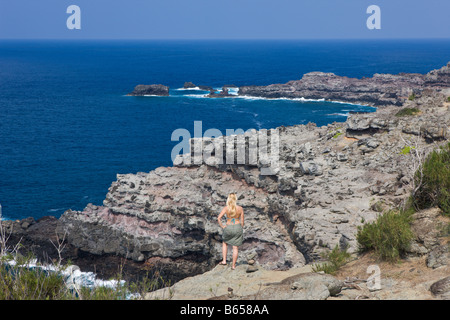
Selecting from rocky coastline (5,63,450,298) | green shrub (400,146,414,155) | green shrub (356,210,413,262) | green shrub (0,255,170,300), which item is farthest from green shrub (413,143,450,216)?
green shrub (400,146,414,155)

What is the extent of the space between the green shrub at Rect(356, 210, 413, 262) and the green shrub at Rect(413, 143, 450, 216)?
1.40 meters

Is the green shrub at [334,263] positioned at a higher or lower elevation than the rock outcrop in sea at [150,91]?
lower

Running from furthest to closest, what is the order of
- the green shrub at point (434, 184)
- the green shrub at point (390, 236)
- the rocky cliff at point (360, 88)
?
the rocky cliff at point (360, 88) → the green shrub at point (434, 184) → the green shrub at point (390, 236)

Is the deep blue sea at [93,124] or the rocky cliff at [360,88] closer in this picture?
the deep blue sea at [93,124]

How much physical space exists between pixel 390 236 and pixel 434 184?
2.76 meters

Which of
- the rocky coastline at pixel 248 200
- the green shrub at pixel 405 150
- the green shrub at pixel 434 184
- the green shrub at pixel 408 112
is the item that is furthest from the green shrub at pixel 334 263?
the green shrub at pixel 408 112

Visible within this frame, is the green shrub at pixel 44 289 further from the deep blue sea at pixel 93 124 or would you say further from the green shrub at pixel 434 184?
the deep blue sea at pixel 93 124

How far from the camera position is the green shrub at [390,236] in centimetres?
1184

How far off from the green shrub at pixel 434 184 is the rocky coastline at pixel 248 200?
5844 millimetres

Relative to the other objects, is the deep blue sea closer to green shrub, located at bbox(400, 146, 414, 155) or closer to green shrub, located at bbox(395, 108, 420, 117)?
green shrub, located at bbox(395, 108, 420, 117)

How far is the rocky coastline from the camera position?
2314cm

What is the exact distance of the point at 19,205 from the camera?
41.8 metres
